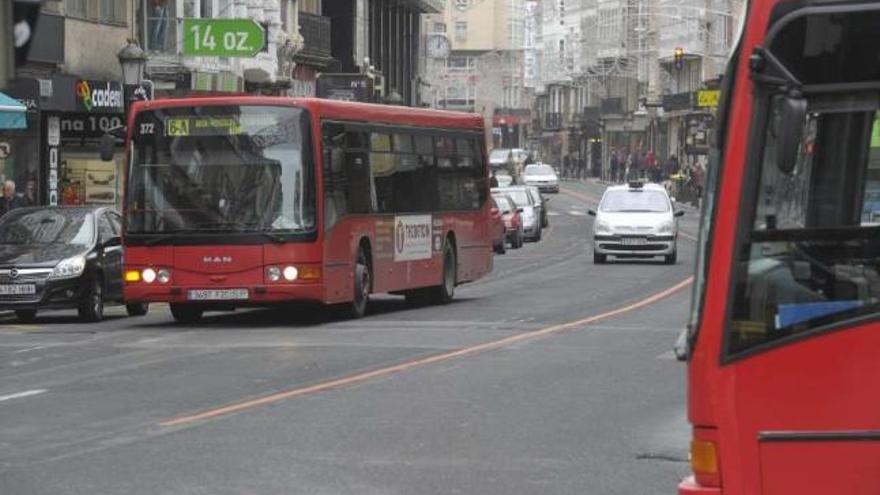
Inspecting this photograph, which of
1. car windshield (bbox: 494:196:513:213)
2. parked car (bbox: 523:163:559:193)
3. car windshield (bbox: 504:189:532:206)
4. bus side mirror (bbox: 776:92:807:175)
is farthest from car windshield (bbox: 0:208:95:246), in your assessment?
parked car (bbox: 523:163:559:193)

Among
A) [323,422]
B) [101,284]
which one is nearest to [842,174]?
[323,422]

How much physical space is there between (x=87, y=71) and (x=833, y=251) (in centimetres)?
3192

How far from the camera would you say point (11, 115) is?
30.1 meters

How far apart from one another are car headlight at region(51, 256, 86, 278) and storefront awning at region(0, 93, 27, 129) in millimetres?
7504

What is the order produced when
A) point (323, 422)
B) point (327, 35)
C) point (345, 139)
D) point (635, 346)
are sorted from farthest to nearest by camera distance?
1. point (327, 35)
2. point (345, 139)
3. point (635, 346)
4. point (323, 422)

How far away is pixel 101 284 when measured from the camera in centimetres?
2375

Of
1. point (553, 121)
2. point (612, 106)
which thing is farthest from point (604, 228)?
point (553, 121)

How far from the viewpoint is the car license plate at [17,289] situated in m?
22.6

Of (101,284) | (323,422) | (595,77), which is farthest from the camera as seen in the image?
(595,77)

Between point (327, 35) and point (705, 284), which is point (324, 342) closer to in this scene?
point (705, 284)

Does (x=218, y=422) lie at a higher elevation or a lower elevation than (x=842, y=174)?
lower

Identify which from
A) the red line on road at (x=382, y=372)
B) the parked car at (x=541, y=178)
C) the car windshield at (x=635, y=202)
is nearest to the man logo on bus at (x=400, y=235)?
the red line on road at (x=382, y=372)

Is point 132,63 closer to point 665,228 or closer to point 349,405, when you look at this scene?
point 665,228

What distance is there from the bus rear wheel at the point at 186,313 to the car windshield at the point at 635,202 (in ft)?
54.1
